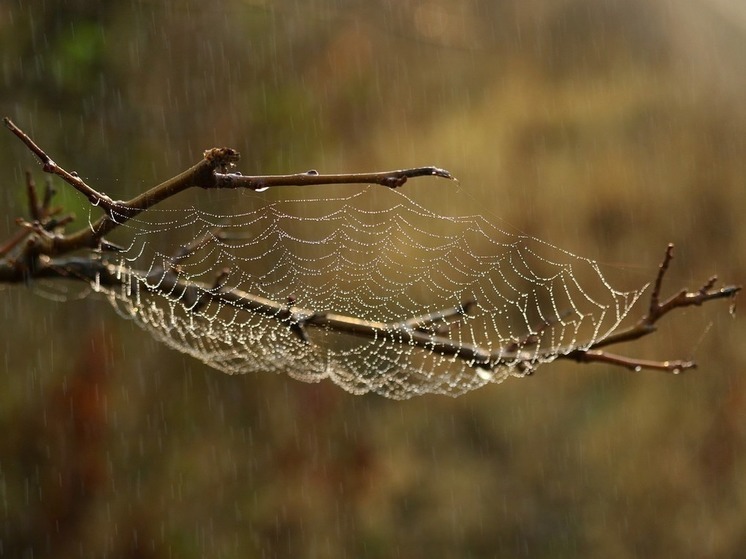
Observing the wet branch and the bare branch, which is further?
the wet branch

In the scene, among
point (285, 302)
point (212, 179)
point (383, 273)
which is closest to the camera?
point (212, 179)

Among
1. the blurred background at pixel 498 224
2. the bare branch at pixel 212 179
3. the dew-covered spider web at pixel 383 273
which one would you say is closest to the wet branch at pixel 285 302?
the bare branch at pixel 212 179

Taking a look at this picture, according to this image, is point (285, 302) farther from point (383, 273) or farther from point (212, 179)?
point (383, 273)

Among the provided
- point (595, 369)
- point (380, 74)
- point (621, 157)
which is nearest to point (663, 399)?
point (595, 369)

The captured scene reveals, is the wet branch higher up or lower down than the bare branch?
lower down

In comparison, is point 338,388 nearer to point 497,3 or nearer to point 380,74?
point 380,74

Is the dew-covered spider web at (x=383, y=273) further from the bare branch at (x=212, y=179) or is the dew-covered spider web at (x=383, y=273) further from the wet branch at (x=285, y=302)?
the bare branch at (x=212, y=179)

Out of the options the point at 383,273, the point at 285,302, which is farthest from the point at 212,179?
the point at 383,273

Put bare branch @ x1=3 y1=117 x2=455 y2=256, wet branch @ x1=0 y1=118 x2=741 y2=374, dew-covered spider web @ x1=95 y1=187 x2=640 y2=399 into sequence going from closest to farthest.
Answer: bare branch @ x1=3 y1=117 x2=455 y2=256 → wet branch @ x1=0 y1=118 x2=741 y2=374 → dew-covered spider web @ x1=95 y1=187 x2=640 y2=399

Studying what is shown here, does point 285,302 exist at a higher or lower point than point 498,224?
lower

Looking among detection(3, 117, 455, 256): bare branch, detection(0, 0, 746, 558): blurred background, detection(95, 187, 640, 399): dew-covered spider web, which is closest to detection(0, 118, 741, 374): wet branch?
detection(3, 117, 455, 256): bare branch

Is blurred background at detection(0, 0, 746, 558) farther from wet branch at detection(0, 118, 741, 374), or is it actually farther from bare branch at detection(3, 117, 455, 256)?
bare branch at detection(3, 117, 455, 256)
